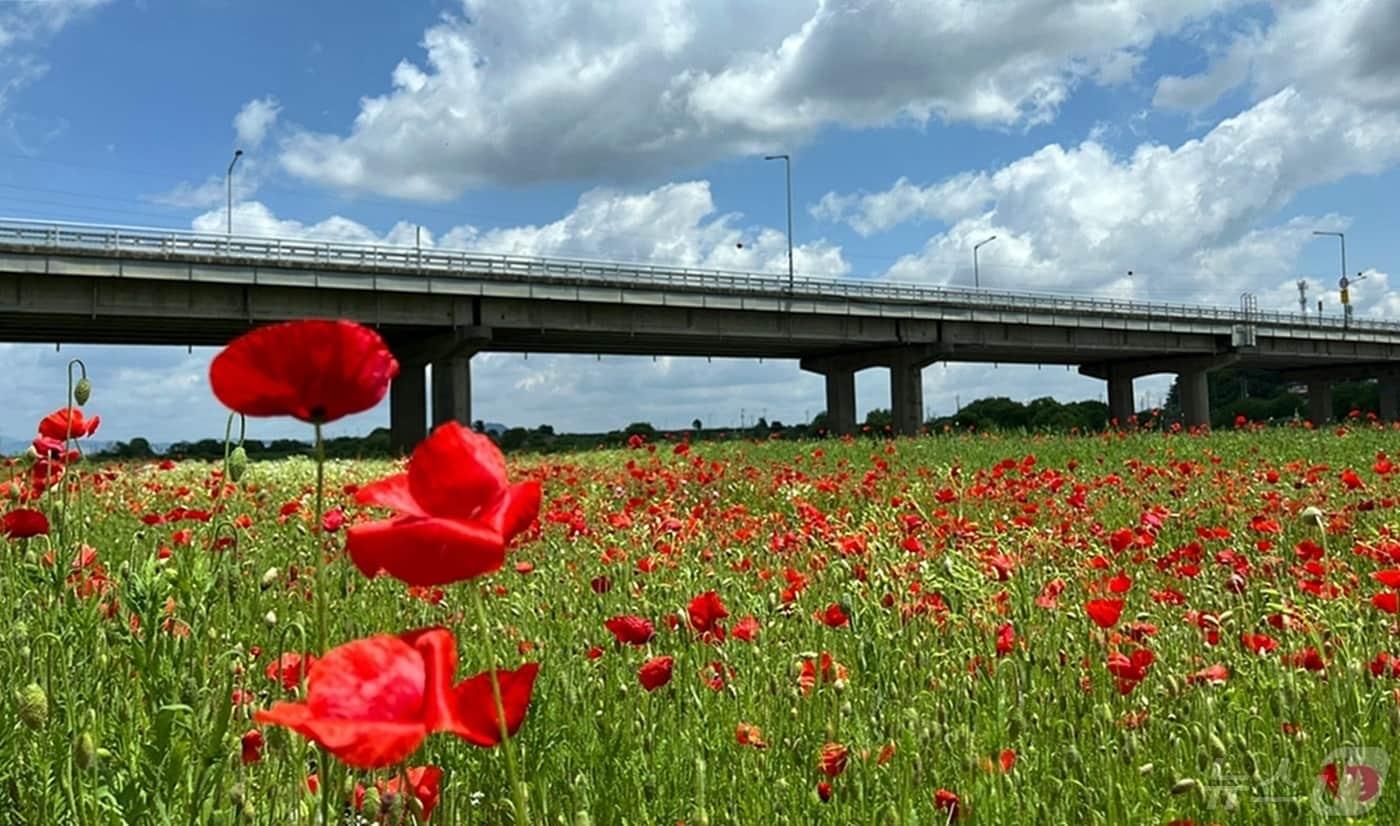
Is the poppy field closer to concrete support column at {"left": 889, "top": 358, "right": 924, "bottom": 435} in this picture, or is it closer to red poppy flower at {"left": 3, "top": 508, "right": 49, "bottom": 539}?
red poppy flower at {"left": 3, "top": 508, "right": 49, "bottom": 539}

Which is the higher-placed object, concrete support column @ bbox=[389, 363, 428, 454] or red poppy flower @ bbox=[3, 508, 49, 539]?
concrete support column @ bbox=[389, 363, 428, 454]

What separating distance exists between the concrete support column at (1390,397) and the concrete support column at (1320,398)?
297 centimetres

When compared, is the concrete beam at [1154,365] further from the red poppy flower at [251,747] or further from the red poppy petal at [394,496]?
the red poppy petal at [394,496]

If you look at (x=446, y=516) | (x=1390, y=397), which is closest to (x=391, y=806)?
(x=446, y=516)

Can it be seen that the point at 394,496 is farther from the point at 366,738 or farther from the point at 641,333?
the point at 641,333

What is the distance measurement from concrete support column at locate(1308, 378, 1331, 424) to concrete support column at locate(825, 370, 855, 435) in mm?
39340

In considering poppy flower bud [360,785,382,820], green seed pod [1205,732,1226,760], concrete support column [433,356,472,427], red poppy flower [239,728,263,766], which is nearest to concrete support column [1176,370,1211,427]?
concrete support column [433,356,472,427]

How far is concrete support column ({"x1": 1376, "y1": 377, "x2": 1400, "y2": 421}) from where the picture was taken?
64.8 meters

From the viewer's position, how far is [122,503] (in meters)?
8.42

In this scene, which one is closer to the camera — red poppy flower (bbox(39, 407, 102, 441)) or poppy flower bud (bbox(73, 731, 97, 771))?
poppy flower bud (bbox(73, 731, 97, 771))

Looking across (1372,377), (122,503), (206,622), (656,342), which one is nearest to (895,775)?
(206,622)

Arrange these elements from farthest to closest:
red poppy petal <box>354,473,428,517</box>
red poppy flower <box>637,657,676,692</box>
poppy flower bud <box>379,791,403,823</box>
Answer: red poppy flower <box>637,657,676,692</box>, poppy flower bud <box>379,791,403,823</box>, red poppy petal <box>354,473,428,517</box>

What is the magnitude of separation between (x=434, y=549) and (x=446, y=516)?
5 centimetres

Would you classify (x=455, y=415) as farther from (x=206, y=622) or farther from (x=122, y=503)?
(x=206, y=622)
